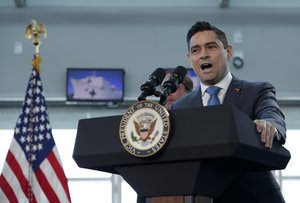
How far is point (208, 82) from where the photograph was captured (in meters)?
2.19

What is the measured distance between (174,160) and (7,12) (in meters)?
7.90

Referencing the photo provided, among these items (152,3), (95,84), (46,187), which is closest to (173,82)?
(46,187)

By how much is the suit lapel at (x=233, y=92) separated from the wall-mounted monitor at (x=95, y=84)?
6.48 m

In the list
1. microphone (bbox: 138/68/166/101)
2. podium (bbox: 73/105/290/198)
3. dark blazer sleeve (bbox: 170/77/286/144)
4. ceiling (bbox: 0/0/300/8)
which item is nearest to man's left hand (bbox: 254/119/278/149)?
podium (bbox: 73/105/290/198)

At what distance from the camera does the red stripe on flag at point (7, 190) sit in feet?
18.4

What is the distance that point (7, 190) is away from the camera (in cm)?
563

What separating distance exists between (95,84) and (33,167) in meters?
3.08

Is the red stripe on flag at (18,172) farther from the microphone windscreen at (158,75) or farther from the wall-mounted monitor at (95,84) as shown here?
the microphone windscreen at (158,75)

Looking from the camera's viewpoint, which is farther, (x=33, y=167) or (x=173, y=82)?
(x=33, y=167)

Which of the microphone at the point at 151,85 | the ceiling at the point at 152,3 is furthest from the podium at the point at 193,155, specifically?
the ceiling at the point at 152,3

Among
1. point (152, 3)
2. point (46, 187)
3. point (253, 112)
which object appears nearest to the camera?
point (253, 112)

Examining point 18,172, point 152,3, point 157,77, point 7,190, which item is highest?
point 152,3

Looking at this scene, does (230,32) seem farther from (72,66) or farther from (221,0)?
(72,66)

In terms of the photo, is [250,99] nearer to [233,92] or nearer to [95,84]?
[233,92]
